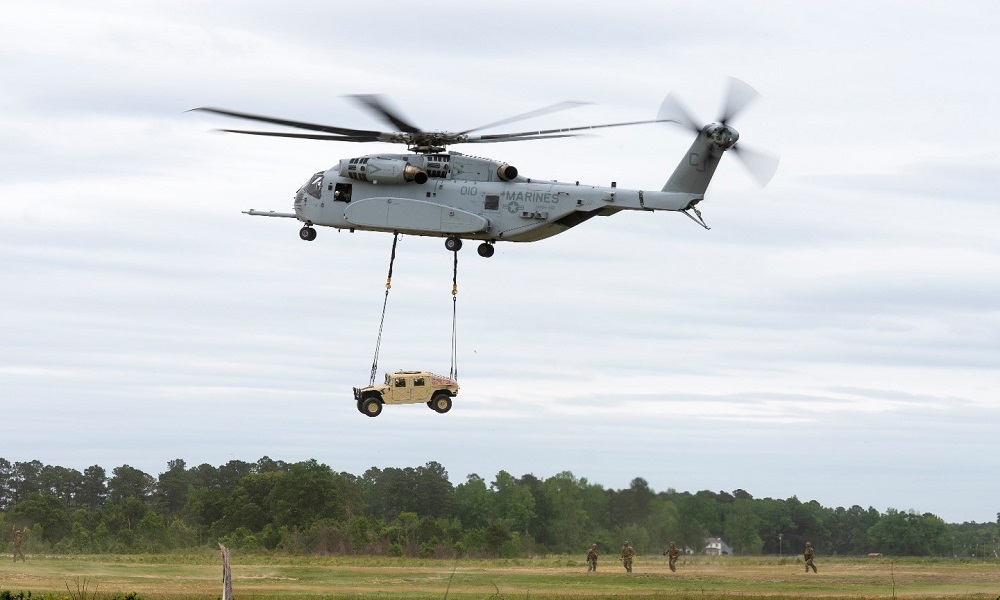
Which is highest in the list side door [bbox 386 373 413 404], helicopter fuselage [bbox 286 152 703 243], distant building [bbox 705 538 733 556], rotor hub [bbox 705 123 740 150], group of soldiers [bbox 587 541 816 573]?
rotor hub [bbox 705 123 740 150]

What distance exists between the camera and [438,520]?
7100cm

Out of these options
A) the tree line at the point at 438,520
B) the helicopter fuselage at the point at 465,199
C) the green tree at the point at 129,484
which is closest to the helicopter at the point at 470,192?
the helicopter fuselage at the point at 465,199

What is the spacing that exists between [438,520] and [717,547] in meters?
17.0

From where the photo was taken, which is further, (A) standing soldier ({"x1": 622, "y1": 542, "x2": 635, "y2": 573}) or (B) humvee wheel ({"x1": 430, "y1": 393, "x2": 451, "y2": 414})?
(A) standing soldier ({"x1": 622, "y1": 542, "x2": 635, "y2": 573})

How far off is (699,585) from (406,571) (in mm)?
11227

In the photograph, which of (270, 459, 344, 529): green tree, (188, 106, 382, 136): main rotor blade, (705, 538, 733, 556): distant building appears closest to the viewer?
(188, 106, 382, 136): main rotor blade

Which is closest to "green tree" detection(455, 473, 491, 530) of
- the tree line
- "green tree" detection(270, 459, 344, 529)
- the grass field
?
the tree line

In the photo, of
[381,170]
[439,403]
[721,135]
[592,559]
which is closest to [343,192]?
[381,170]

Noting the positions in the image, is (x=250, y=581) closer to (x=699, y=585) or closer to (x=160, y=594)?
(x=160, y=594)

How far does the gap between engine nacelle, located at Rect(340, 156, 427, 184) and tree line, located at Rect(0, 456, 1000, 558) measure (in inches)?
736

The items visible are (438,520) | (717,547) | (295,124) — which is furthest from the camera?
(438,520)

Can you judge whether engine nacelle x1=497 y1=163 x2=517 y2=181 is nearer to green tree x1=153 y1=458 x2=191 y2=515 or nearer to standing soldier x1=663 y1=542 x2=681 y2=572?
standing soldier x1=663 y1=542 x2=681 y2=572

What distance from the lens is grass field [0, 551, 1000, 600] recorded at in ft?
136

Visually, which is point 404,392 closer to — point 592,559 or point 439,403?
point 439,403
